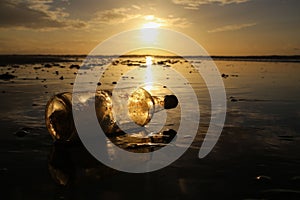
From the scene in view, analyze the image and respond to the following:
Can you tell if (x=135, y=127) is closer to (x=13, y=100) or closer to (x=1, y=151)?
(x=1, y=151)

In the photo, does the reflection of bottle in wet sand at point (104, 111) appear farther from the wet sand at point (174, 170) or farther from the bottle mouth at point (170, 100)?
the wet sand at point (174, 170)

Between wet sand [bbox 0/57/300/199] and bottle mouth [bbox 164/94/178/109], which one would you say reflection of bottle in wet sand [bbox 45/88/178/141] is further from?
wet sand [bbox 0/57/300/199]

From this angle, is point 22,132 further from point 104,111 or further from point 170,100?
point 170,100

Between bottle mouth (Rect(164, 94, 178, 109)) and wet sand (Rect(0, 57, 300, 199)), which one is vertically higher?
bottle mouth (Rect(164, 94, 178, 109))

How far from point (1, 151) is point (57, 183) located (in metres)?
1.15

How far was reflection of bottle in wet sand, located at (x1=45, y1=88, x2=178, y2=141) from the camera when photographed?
3.62 m

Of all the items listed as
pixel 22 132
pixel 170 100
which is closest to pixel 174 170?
pixel 170 100

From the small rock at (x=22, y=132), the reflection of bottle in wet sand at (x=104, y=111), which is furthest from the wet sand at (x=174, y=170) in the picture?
the reflection of bottle in wet sand at (x=104, y=111)

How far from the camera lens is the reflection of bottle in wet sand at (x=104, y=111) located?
11.9ft

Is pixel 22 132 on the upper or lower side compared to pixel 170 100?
lower

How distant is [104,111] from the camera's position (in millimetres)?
4148

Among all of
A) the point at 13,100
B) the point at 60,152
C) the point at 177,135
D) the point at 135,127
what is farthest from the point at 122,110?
the point at 13,100

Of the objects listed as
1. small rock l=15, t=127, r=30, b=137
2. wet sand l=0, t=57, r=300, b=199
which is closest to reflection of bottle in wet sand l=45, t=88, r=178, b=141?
wet sand l=0, t=57, r=300, b=199

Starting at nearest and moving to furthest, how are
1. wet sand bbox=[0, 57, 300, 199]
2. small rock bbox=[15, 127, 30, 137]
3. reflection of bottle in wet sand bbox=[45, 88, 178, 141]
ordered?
1. wet sand bbox=[0, 57, 300, 199]
2. reflection of bottle in wet sand bbox=[45, 88, 178, 141]
3. small rock bbox=[15, 127, 30, 137]
